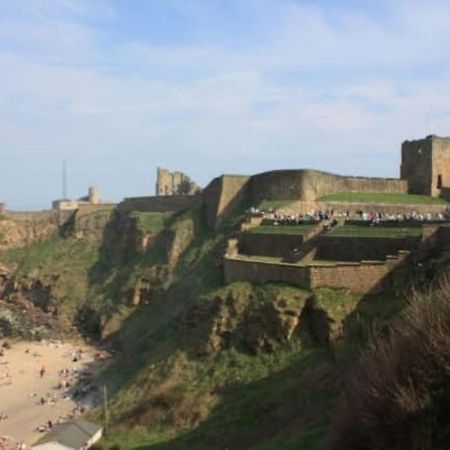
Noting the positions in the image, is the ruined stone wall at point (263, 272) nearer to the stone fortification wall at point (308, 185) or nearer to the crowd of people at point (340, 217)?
the crowd of people at point (340, 217)

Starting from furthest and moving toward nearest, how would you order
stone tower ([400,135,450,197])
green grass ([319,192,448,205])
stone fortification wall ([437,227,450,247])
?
stone tower ([400,135,450,197]) < green grass ([319,192,448,205]) < stone fortification wall ([437,227,450,247])

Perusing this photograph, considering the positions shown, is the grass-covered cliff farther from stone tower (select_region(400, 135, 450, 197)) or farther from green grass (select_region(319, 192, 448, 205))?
stone tower (select_region(400, 135, 450, 197))

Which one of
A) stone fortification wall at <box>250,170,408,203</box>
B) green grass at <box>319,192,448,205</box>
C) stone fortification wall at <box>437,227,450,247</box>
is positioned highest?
stone fortification wall at <box>250,170,408,203</box>

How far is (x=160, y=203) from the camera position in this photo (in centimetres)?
5956

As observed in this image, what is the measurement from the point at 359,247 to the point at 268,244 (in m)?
6.19

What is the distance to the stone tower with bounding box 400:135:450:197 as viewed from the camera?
47094 millimetres

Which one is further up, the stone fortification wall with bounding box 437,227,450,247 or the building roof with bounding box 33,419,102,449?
the stone fortification wall with bounding box 437,227,450,247

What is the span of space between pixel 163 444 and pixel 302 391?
15.3 ft

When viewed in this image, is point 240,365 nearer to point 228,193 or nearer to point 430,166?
point 228,193

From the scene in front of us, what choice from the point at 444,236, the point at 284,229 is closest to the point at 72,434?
the point at 284,229

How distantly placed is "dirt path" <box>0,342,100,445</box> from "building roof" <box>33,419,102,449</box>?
1.68 meters

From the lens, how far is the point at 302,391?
76.4 ft

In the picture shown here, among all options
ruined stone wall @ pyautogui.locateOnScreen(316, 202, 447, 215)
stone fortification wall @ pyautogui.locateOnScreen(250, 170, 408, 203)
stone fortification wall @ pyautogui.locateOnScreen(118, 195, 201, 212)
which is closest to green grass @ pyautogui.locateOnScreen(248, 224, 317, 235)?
ruined stone wall @ pyautogui.locateOnScreen(316, 202, 447, 215)

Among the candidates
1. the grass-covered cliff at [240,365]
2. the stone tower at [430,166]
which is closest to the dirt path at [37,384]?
the grass-covered cliff at [240,365]
